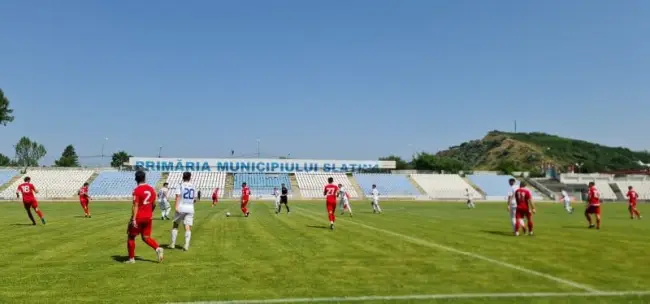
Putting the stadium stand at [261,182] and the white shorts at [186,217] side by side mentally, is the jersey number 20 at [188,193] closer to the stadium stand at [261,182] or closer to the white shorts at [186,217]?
the white shorts at [186,217]

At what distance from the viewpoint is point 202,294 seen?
26.6ft

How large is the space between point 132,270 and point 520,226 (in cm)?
1437

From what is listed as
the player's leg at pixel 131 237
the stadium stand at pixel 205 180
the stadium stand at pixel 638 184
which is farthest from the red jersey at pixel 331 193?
the stadium stand at pixel 638 184

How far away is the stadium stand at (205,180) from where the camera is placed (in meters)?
84.9

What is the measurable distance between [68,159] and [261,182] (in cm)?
10559

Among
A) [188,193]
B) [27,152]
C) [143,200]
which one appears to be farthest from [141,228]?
[27,152]

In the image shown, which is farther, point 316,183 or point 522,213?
point 316,183

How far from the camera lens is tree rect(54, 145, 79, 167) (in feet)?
531

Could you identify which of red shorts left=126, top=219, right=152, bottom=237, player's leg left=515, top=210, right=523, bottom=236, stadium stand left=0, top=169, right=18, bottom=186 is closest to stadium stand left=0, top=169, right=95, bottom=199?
stadium stand left=0, top=169, right=18, bottom=186

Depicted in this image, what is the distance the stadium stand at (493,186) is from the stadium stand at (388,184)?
42.3ft

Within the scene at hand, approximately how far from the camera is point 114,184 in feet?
274

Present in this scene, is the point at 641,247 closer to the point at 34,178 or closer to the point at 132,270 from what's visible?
the point at 132,270

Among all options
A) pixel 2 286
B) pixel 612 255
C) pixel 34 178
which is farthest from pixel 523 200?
pixel 34 178

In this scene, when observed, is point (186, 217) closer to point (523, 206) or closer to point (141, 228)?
point (141, 228)
